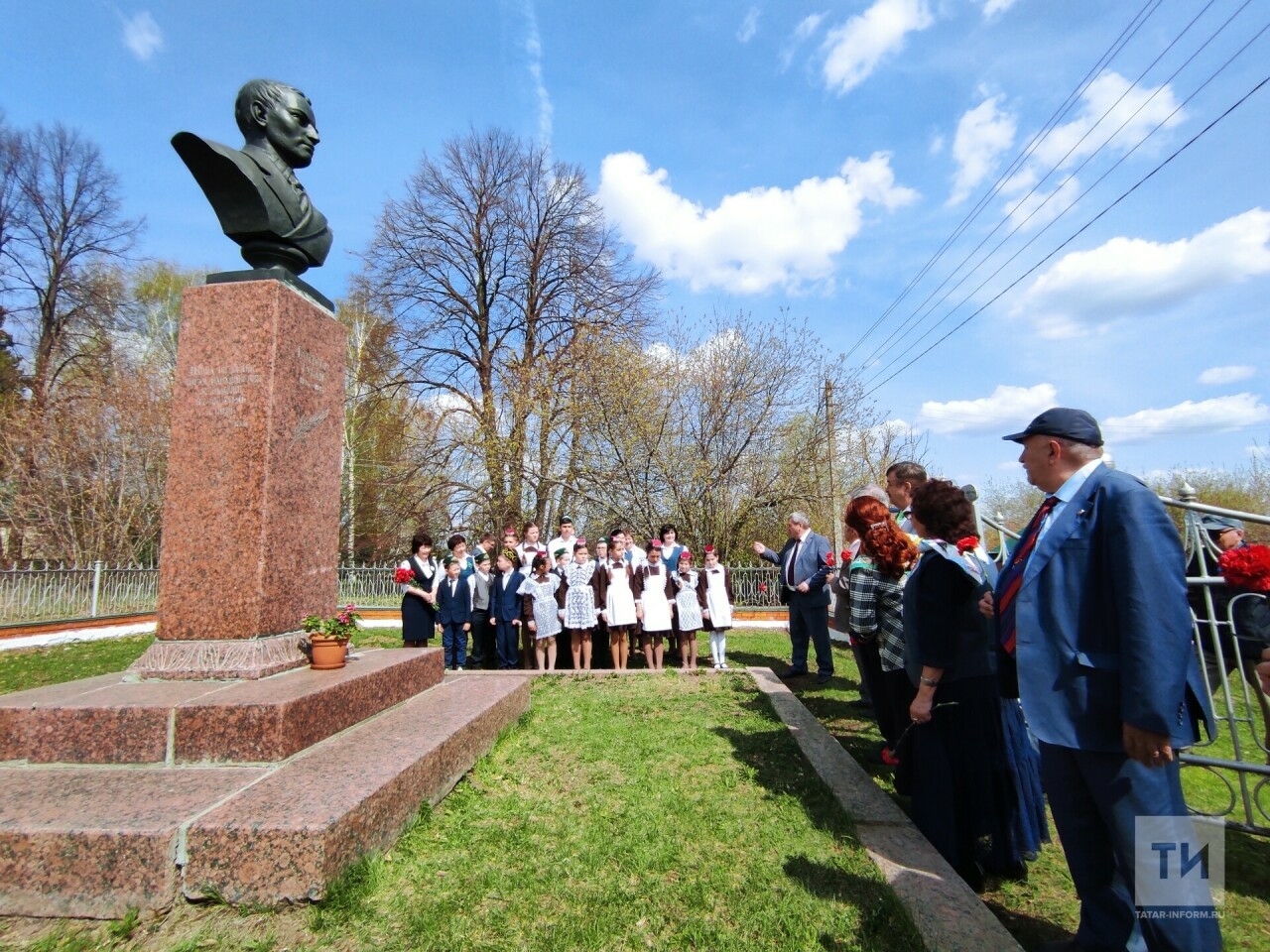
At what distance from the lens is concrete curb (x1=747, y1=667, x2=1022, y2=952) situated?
7.04 feet

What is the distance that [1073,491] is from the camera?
87.4 inches

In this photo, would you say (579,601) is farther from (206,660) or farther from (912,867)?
(912,867)

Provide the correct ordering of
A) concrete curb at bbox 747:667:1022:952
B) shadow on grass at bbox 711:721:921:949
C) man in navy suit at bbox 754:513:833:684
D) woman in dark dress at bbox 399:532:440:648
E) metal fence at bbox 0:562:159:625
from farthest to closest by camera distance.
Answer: metal fence at bbox 0:562:159:625 → woman in dark dress at bbox 399:532:440:648 → man in navy suit at bbox 754:513:833:684 → shadow on grass at bbox 711:721:921:949 → concrete curb at bbox 747:667:1022:952

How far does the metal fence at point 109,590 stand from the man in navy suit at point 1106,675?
13.5 m

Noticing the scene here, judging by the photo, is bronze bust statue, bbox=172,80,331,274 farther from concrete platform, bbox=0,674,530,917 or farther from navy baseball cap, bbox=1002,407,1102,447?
navy baseball cap, bbox=1002,407,1102,447

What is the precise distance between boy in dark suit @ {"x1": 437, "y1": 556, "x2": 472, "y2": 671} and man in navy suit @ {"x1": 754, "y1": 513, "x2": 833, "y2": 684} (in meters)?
3.91

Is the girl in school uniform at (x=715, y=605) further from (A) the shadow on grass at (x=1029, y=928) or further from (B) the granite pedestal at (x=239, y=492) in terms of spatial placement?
(A) the shadow on grass at (x=1029, y=928)

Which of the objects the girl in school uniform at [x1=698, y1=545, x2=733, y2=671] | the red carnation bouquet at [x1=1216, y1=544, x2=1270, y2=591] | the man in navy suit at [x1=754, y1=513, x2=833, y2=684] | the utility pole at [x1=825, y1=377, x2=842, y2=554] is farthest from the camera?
the utility pole at [x1=825, y1=377, x2=842, y2=554]

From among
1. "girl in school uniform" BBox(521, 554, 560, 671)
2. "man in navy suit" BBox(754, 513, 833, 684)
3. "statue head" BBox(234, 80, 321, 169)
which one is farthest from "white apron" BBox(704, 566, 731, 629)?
"statue head" BBox(234, 80, 321, 169)

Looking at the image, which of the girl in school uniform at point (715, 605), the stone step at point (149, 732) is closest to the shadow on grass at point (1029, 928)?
the stone step at point (149, 732)

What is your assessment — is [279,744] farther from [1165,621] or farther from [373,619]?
[373,619]

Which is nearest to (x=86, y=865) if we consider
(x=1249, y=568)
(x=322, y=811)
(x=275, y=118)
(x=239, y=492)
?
(x=322, y=811)

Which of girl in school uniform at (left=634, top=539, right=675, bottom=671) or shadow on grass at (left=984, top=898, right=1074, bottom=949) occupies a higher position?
girl in school uniform at (left=634, top=539, right=675, bottom=671)

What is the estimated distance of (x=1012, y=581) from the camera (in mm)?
2420
